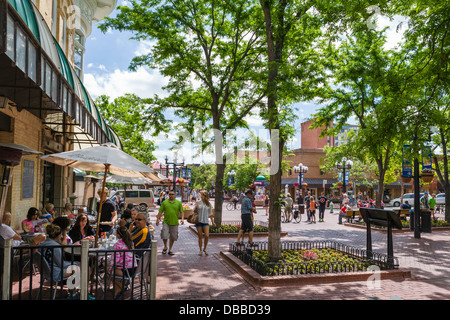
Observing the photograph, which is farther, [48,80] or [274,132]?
[274,132]

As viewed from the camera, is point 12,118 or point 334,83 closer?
point 12,118

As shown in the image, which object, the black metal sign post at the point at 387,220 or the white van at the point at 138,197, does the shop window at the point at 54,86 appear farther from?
the white van at the point at 138,197

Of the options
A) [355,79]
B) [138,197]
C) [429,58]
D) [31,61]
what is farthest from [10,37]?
[138,197]

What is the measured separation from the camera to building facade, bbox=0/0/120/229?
5.22 m

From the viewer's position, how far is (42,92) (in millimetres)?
8422

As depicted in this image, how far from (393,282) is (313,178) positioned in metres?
47.0

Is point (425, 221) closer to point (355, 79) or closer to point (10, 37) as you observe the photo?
point (355, 79)

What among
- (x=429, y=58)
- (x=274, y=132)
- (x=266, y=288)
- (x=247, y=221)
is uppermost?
(x=429, y=58)

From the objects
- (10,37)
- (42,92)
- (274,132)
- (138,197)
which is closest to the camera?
(10,37)

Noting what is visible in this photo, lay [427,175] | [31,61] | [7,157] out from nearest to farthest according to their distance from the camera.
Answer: [31,61] < [7,157] < [427,175]

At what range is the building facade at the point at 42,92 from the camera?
17.1ft

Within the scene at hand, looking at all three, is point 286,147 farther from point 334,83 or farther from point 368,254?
point 334,83
